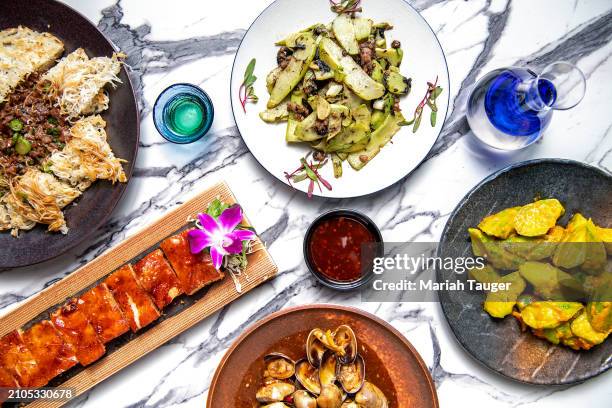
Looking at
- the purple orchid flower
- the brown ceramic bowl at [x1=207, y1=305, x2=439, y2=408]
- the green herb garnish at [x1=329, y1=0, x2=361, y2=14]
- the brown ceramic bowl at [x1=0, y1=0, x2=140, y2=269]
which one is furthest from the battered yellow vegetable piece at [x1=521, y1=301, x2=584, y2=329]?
the brown ceramic bowl at [x1=0, y1=0, x2=140, y2=269]

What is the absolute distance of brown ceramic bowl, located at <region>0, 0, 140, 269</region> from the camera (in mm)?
2861

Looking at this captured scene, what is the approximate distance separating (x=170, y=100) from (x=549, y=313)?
93.7 inches

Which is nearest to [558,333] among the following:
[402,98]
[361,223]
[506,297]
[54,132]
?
[506,297]

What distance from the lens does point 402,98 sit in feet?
9.47

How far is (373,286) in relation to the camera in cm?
303

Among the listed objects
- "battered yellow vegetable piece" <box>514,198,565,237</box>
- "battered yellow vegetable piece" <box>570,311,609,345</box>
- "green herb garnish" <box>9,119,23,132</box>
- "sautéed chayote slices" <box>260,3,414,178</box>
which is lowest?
"battered yellow vegetable piece" <box>570,311,609,345</box>

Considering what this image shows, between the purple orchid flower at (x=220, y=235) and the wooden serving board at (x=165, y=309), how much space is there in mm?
148

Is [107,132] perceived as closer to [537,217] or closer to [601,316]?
[537,217]

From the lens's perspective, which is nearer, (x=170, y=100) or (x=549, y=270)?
(x=549, y=270)

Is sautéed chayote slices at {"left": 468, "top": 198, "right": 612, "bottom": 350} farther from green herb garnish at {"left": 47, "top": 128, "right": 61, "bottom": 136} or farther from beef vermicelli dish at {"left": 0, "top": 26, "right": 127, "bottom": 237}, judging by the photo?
green herb garnish at {"left": 47, "top": 128, "right": 61, "bottom": 136}

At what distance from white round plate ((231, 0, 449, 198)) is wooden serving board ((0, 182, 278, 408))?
39 centimetres

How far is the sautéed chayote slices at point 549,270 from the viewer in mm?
2756

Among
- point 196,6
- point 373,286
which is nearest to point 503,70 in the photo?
point 373,286

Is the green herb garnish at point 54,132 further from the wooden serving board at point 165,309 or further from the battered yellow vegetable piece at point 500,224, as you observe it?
the battered yellow vegetable piece at point 500,224
